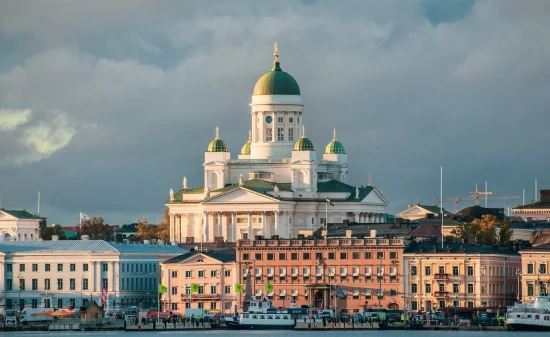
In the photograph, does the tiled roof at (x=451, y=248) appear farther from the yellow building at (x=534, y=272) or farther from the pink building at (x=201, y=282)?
the pink building at (x=201, y=282)

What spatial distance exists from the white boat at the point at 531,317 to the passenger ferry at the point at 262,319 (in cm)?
1644

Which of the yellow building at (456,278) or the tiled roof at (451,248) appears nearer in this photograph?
the yellow building at (456,278)

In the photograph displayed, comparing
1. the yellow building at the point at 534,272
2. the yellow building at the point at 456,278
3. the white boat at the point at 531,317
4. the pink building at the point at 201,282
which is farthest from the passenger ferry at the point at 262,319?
the yellow building at the point at 534,272

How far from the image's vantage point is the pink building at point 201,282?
195m


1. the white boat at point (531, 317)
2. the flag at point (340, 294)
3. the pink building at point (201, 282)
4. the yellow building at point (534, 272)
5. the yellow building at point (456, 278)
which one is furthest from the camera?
the pink building at point (201, 282)

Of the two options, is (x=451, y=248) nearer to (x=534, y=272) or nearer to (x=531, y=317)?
(x=534, y=272)

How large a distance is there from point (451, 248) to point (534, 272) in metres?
7.48

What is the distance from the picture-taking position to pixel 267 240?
195375mm

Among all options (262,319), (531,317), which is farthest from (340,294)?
(531,317)

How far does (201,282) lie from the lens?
196 m

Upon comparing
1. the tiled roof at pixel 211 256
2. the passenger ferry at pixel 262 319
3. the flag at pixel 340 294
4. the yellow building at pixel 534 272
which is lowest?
the passenger ferry at pixel 262 319

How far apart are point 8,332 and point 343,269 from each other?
2832cm

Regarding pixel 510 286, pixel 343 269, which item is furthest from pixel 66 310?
pixel 510 286

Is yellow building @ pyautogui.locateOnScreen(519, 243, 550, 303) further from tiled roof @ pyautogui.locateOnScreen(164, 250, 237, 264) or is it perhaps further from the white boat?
tiled roof @ pyautogui.locateOnScreen(164, 250, 237, 264)
